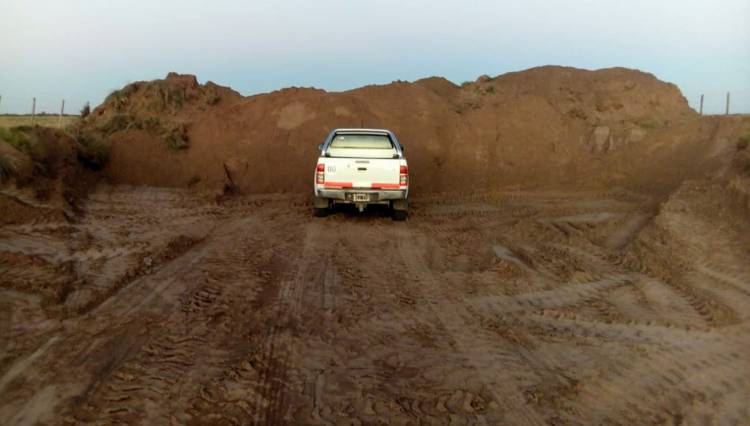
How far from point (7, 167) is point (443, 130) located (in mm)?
15720

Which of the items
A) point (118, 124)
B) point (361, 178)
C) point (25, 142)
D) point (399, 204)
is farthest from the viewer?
point (118, 124)

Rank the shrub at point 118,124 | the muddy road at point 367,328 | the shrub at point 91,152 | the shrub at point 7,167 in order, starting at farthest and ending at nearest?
the shrub at point 118,124 < the shrub at point 91,152 < the shrub at point 7,167 < the muddy road at point 367,328

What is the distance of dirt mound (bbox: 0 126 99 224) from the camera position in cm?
1275

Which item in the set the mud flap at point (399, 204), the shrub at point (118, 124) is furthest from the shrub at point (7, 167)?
the shrub at point (118, 124)

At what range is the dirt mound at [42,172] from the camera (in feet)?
41.8

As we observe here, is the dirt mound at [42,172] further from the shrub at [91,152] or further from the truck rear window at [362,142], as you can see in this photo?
the truck rear window at [362,142]

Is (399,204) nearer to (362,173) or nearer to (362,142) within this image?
(362,173)

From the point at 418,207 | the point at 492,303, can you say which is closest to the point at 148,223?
the point at 418,207

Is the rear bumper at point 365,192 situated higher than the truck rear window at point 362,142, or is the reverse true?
the truck rear window at point 362,142

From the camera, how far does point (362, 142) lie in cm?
1571

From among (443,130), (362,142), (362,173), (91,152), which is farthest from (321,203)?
(443,130)

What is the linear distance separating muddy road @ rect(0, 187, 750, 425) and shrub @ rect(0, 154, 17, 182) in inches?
115

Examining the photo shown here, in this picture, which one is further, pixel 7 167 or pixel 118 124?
pixel 118 124

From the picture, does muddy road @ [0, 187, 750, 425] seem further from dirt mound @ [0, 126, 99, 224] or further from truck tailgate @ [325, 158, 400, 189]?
truck tailgate @ [325, 158, 400, 189]
